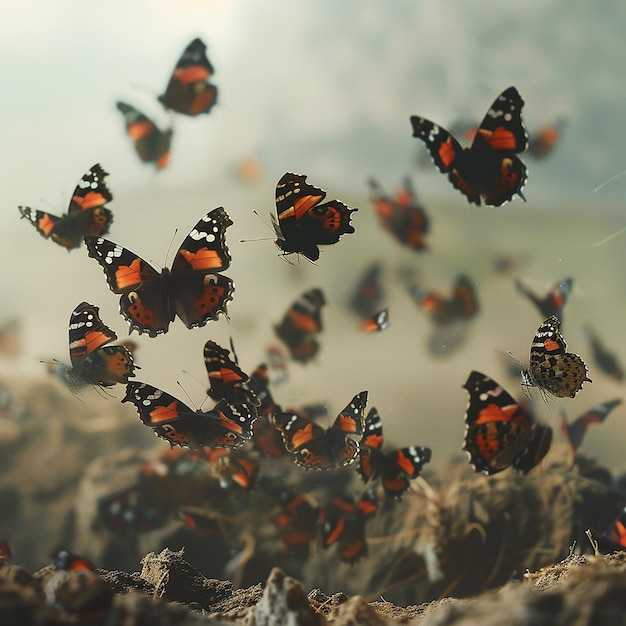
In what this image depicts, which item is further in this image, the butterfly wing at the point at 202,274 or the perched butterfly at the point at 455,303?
the perched butterfly at the point at 455,303

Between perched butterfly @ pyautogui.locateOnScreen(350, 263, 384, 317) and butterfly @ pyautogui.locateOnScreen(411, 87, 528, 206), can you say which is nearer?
butterfly @ pyautogui.locateOnScreen(411, 87, 528, 206)

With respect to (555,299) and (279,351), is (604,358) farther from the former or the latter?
(279,351)

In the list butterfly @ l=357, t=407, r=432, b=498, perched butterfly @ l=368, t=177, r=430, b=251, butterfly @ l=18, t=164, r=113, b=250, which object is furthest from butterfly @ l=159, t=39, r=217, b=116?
butterfly @ l=357, t=407, r=432, b=498

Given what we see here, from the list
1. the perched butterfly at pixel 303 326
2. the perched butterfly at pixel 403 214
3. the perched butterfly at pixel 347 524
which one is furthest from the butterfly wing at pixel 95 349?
the perched butterfly at pixel 403 214

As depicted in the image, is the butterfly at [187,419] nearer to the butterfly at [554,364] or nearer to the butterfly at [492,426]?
the butterfly at [492,426]

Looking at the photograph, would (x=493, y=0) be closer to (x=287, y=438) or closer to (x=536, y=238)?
(x=536, y=238)

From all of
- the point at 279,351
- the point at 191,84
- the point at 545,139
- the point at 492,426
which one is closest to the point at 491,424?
the point at 492,426

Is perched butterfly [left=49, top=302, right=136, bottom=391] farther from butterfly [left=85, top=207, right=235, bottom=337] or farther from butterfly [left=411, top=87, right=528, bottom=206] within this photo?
butterfly [left=411, top=87, right=528, bottom=206]
